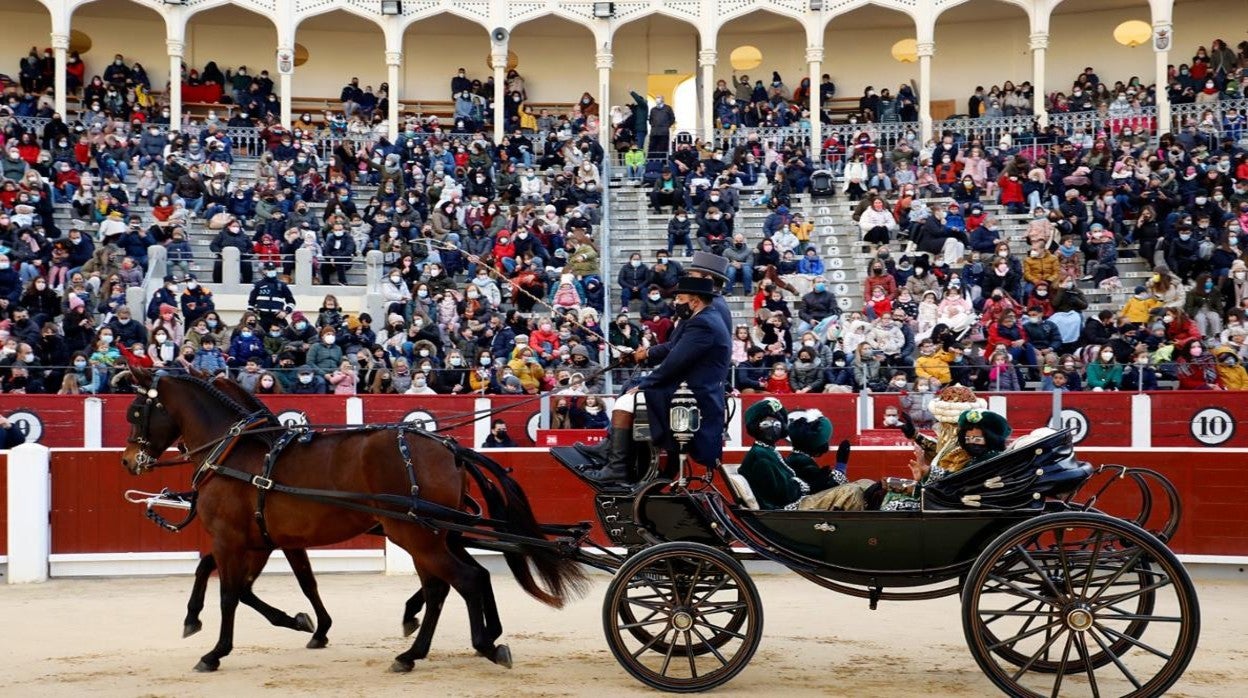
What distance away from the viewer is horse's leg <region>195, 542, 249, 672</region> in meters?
8.34

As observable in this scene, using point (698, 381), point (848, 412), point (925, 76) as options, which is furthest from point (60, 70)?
point (698, 381)

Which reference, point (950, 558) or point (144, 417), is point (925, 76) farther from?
point (950, 558)

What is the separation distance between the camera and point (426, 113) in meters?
31.9

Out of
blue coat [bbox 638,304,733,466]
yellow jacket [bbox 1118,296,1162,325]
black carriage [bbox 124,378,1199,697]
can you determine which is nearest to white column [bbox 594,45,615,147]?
yellow jacket [bbox 1118,296,1162,325]

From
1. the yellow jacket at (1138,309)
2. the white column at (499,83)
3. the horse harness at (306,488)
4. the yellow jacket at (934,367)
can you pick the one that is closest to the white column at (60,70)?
the white column at (499,83)

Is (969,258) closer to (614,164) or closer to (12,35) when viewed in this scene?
(614,164)

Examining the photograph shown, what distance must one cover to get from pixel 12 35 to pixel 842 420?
2212cm

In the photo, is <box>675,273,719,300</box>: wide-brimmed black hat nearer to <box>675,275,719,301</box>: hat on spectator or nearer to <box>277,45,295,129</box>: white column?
<box>675,275,719,301</box>: hat on spectator

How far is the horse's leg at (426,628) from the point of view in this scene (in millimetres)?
8297

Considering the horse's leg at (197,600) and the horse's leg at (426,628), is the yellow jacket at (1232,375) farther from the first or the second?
the horse's leg at (197,600)

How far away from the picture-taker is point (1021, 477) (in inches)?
292

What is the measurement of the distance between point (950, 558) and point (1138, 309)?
1281cm

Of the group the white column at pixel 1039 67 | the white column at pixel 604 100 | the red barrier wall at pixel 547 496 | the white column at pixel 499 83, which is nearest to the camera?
the red barrier wall at pixel 547 496

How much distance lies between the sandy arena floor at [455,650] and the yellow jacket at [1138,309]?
23.6ft
